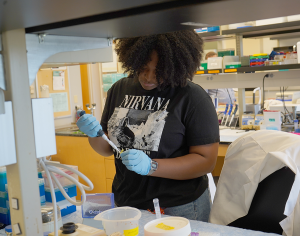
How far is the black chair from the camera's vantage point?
47.7 inches

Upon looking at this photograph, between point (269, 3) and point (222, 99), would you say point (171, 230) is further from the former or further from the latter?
point (222, 99)

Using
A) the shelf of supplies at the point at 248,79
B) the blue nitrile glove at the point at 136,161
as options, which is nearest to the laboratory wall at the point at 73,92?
the shelf of supplies at the point at 248,79

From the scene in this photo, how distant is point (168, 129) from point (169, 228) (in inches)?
20.6

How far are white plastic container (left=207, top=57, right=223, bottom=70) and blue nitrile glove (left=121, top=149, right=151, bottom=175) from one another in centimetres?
236

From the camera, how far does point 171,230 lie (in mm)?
899

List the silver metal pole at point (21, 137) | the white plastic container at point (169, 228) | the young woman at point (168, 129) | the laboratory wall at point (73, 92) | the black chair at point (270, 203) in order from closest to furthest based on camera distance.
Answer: the silver metal pole at point (21, 137) < the white plastic container at point (169, 228) < the black chair at point (270, 203) < the young woman at point (168, 129) < the laboratory wall at point (73, 92)

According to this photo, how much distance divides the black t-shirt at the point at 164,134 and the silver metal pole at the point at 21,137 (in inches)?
33.8

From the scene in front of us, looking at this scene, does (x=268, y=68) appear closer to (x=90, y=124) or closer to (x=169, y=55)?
(x=169, y=55)

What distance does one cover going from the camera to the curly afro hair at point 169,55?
4.58 feet

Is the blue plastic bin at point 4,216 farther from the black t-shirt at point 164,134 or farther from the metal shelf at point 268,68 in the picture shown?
the metal shelf at point 268,68

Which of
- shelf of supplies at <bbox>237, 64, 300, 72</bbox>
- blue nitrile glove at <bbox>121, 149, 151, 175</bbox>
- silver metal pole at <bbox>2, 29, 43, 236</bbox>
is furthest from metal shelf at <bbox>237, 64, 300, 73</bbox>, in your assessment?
silver metal pole at <bbox>2, 29, 43, 236</bbox>

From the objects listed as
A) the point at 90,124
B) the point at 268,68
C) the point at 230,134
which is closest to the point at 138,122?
the point at 90,124

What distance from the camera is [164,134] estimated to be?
139 centimetres

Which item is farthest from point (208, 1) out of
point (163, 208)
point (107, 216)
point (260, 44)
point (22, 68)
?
point (260, 44)
